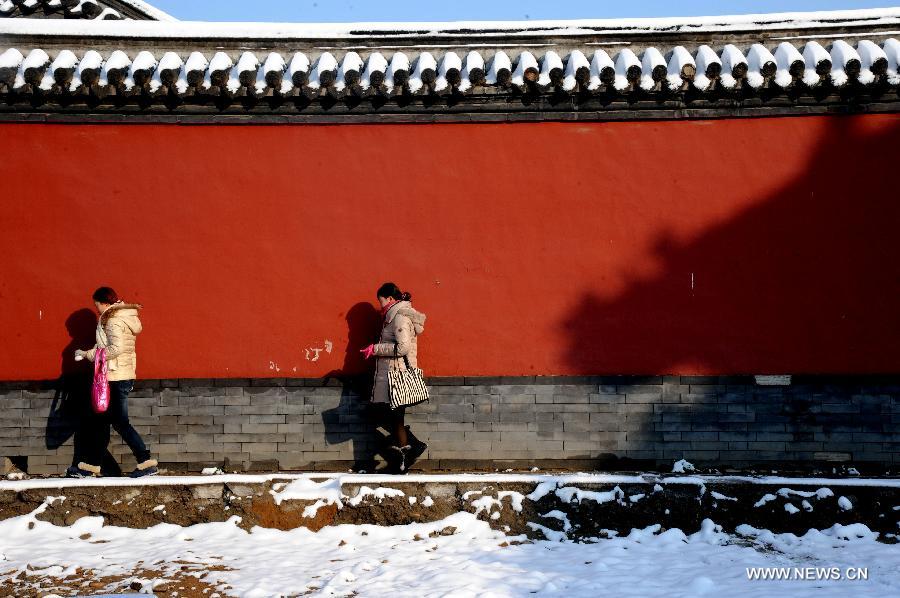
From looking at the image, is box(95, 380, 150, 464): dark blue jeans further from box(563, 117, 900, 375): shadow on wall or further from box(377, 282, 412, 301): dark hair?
box(563, 117, 900, 375): shadow on wall

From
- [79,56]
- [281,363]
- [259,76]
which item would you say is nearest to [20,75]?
[79,56]

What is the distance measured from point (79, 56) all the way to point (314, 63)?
77.7 inches

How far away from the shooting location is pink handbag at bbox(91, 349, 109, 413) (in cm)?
604

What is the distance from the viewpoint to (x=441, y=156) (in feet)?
21.4

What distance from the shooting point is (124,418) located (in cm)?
618

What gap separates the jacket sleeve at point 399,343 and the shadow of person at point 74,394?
2483mm

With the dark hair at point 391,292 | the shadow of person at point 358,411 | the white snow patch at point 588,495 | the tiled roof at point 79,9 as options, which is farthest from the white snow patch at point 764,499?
the tiled roof at point 79,9

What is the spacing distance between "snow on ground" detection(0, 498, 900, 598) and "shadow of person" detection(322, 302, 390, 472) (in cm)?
100

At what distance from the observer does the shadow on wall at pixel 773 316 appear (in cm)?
631

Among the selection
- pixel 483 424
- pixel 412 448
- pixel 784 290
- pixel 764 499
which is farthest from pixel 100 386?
pixel 784 290

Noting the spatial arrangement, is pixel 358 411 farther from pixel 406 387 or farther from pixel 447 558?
pixel 447 558

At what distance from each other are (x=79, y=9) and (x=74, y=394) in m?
4.64

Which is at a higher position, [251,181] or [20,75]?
[20,75]

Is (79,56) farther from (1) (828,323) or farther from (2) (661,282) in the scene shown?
(1) (828,323)
